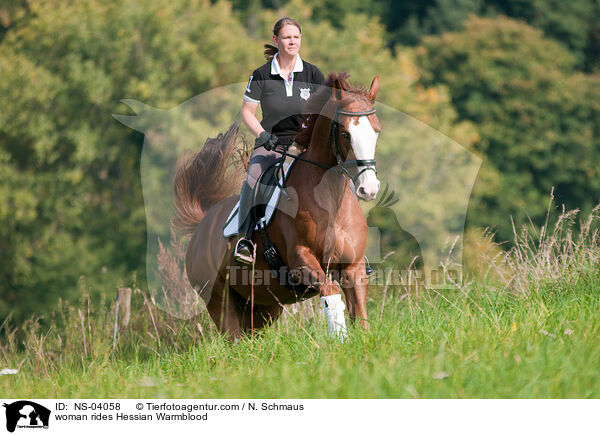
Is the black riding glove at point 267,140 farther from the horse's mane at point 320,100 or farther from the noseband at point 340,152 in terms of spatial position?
the noseband at point 340,152

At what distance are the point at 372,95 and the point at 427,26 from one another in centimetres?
3330

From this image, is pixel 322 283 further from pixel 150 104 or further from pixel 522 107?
pixel 522 107

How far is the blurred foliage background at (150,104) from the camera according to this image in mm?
24156

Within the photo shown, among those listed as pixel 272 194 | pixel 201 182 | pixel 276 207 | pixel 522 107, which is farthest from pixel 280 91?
pixel 522 107

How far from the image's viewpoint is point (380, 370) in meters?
4.04

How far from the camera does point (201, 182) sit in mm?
8148

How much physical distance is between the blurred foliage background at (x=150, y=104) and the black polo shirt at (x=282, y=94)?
15.4m

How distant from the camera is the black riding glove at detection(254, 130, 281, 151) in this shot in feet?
19.0

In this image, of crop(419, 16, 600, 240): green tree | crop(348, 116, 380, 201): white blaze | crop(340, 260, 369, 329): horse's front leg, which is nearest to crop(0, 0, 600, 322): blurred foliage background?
crop(419, 16, 600, 240): green tree

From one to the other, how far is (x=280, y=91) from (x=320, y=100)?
63 centimetres

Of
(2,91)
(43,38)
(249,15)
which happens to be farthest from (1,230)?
(249,15)

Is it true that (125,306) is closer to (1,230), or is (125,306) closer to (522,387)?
(522,387)
